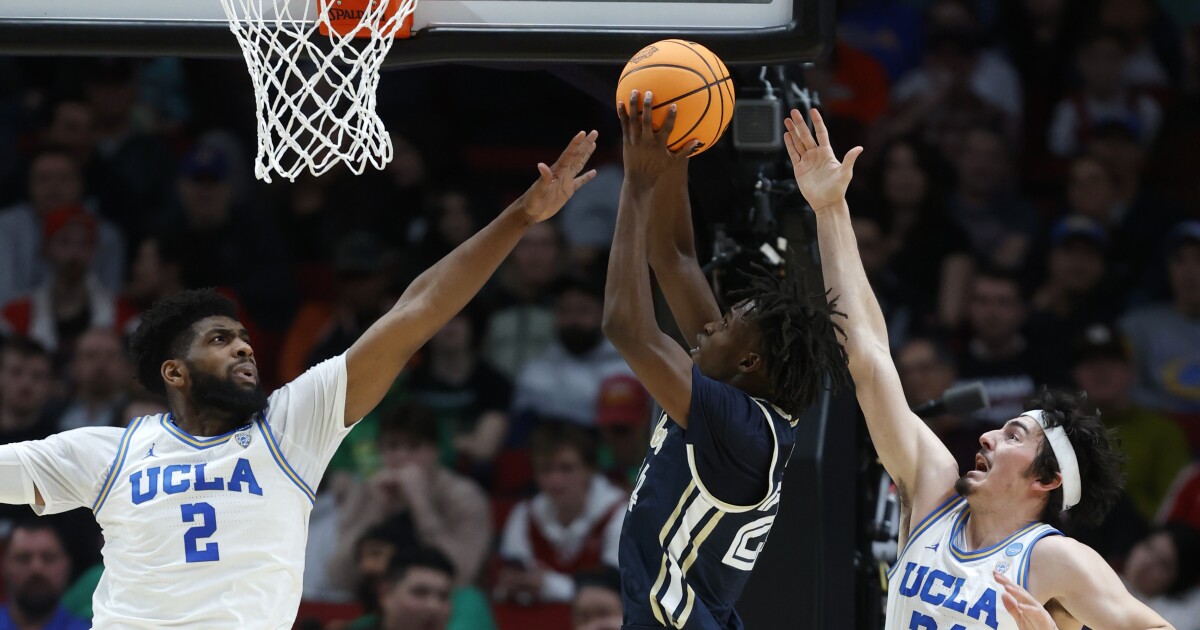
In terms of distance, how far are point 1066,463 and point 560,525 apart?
361 cm

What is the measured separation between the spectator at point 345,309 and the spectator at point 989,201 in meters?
3.20

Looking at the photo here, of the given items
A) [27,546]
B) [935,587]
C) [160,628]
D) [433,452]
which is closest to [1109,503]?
[935,587]

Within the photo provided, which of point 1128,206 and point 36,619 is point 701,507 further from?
point 1128,206

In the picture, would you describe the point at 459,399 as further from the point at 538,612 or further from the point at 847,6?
the point at 847,6

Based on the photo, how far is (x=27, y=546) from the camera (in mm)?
7438

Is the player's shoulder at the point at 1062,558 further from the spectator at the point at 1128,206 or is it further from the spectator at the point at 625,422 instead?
the spectator at the point at 1128,206

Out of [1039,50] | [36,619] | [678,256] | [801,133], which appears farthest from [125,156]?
[801,133]

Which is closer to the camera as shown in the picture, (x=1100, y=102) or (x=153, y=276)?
(x=153, y=276)

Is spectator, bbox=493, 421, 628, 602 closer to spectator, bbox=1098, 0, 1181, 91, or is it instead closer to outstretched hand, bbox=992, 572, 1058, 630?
outstretched hand, bbox=992, 572, 1058, 630

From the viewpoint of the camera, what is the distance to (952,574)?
4.54 meters

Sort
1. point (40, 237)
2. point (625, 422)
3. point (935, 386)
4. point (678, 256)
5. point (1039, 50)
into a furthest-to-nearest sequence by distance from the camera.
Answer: point (1039, 50) → point (40, 237) → point (625, 422) → point (935, 386) → point (678, 256)

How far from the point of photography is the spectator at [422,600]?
7.27m

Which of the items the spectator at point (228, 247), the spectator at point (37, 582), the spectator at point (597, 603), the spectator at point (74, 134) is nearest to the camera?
the spectator at point (597, 603)

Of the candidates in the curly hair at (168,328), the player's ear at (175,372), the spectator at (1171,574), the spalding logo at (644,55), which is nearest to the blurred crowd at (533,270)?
the spectator at (1171,574)
